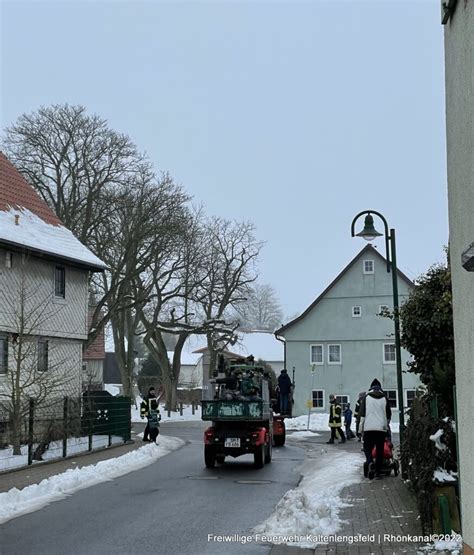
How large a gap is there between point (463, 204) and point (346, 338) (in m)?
42.8

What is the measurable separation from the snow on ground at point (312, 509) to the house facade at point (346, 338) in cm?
3338

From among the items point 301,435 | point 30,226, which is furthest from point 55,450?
point 301,435

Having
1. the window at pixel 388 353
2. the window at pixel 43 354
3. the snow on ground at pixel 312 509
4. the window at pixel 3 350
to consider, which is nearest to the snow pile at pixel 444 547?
the snow on ground at pixel 312 509

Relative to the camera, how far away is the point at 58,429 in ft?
64.4

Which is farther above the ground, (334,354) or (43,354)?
(334,354)

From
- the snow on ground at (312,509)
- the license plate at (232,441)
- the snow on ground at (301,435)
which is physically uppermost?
the license plate at (232,441)

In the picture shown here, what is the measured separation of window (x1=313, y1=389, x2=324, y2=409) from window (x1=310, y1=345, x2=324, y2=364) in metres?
1.81

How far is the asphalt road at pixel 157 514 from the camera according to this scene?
9328 mm

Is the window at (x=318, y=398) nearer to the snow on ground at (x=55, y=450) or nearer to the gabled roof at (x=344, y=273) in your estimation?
the gabled roof at (x=344, y=273)

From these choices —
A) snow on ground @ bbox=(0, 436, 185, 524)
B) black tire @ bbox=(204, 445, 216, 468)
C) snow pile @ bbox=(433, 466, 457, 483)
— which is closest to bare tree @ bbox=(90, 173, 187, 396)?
snow on ground @ bbox=(0, 436, 185, 524)

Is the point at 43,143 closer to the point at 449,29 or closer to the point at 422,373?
the point at 422,373

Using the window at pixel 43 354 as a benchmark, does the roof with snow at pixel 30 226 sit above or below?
above

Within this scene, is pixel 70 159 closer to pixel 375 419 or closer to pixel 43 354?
pixel 43 354

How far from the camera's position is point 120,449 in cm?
2302
